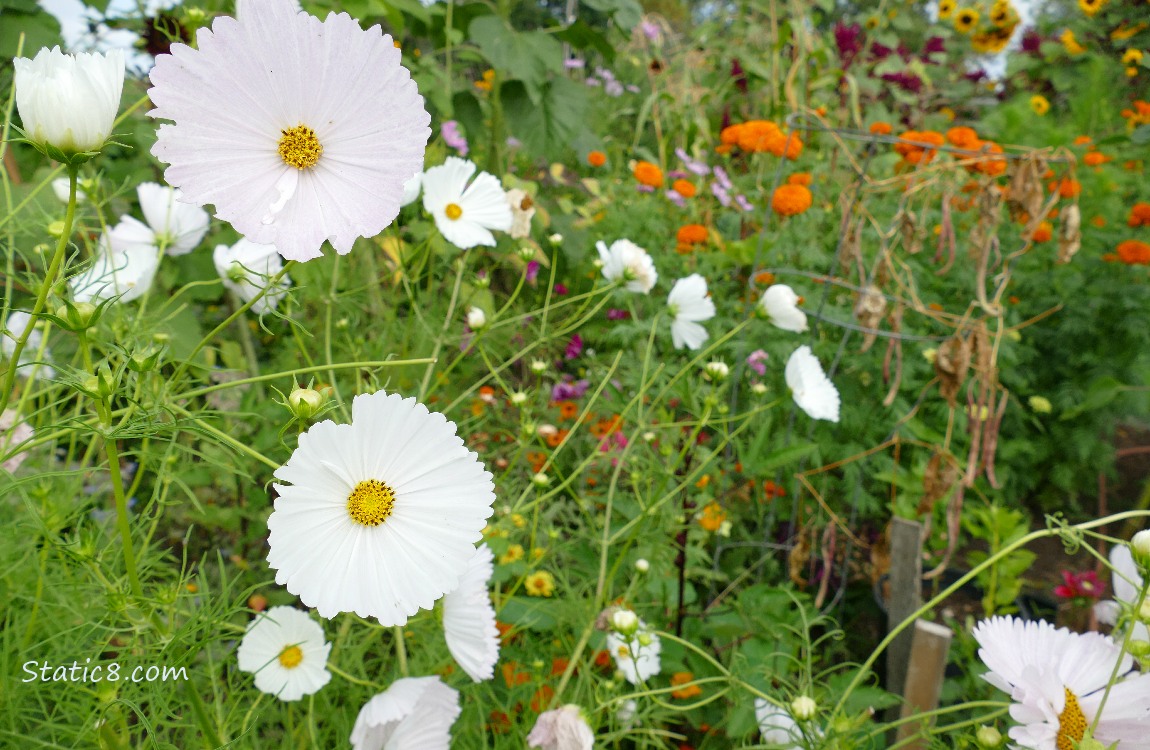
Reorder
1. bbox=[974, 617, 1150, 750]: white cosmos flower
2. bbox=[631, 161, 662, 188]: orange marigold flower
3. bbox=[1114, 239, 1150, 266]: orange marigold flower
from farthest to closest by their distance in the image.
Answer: bbox=[631, 161, 662, 188]: orange marigold flower, bbox=[1114, 239, 1150, 266]: orange marigold flower, bbox=[974, 617, 1150, 750]: white cosmos flower

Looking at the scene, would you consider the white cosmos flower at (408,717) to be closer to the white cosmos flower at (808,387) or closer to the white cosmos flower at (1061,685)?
the white cosmos flower at (1061,685)

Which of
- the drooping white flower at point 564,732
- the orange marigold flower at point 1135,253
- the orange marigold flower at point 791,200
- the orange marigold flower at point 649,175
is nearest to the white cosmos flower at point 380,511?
the drooping white flower at point 564,732

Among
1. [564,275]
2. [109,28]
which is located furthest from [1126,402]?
[109,28]

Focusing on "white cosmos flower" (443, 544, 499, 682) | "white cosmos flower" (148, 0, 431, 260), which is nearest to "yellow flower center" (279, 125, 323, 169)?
"white cosmos flower" (148, 0, 431, 260)

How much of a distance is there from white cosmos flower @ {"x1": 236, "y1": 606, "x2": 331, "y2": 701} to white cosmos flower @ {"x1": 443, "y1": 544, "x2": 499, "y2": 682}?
0.30ft

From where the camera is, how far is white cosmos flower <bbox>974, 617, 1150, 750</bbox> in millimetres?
461

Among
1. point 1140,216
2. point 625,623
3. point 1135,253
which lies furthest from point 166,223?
point 1140,216

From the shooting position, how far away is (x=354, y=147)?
14.0 inches

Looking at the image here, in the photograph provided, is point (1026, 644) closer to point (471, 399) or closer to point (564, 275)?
point (471, 399)

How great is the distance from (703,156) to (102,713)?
212cm

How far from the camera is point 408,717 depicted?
1.75 ft

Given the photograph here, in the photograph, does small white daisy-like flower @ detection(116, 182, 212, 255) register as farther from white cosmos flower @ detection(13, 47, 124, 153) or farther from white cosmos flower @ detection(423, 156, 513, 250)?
white cosmos flower @ detection(13, 47, 124, 153)

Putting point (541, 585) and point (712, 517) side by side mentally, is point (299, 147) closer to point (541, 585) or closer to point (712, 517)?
point (541, 585)

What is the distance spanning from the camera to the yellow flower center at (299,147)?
0.36 meters
